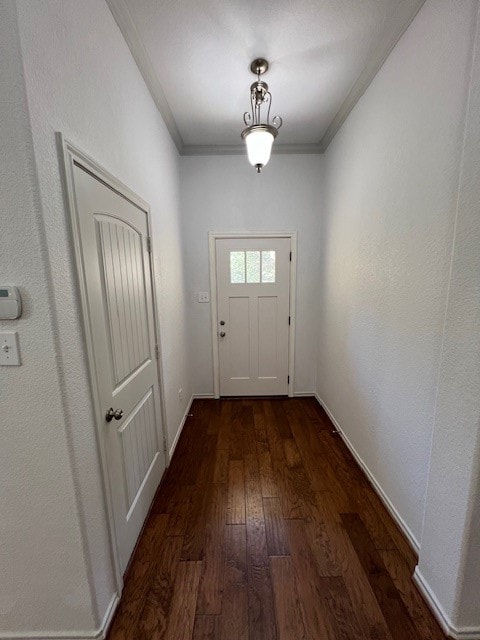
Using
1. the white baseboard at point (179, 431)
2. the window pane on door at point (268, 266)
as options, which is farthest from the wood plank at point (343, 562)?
the window pane on door at point (268, 266)

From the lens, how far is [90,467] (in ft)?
3.35

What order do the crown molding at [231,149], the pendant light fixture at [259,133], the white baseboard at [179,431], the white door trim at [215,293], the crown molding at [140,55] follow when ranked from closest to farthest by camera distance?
the crown molding at [140,55] < the pendant light fixture at [259,133] < the white baseboard at [179,431] < the crown molding at [231,149] < the white door trim at [215,293]

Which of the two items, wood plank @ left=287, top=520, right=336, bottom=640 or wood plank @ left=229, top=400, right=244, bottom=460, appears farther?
wood plank @ left=229, top=400, right=244, bottom=460

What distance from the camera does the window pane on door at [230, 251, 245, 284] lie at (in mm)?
2887

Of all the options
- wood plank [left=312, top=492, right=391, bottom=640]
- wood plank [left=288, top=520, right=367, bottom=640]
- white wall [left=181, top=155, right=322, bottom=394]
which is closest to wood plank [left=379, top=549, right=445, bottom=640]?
wood plank [left=312, top=492, right=391, bottom=640]

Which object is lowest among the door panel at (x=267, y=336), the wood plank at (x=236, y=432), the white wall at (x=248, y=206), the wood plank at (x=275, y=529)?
the wood plank at (x=275, y=529)

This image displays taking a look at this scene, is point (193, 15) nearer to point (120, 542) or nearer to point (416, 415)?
point (416, 415)

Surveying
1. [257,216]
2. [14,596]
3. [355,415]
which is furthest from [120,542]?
[257,216]

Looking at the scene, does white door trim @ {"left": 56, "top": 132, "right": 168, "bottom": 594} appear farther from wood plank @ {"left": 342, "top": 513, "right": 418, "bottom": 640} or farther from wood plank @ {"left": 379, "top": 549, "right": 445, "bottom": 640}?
wood plank @ {"left": 379, "top": 549, "right": 445, "bottom": 640}

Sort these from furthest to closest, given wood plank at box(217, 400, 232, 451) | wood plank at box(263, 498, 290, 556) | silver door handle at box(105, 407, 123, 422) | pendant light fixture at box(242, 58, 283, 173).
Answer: wood plank at box(217, 400, 232, 451) < pendant light fixture at box(242, 58, 283, 173) < wood plank at box(263, 498, 290, 556) < silver door handle at box(105, 407, 123, 422)

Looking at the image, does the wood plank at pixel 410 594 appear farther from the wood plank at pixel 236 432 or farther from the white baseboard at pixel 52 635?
the white baseboard at pixel 52 635

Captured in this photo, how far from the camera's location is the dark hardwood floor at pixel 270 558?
1.11 metres

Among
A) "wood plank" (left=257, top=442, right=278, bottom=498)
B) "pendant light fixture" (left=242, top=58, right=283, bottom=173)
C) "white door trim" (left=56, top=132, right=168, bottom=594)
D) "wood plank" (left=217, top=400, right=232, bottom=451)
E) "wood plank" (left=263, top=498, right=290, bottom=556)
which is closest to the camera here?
"white door trim" (left=56, top=132, right=168, bottom=594)

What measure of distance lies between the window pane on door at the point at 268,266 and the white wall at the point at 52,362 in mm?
1882
